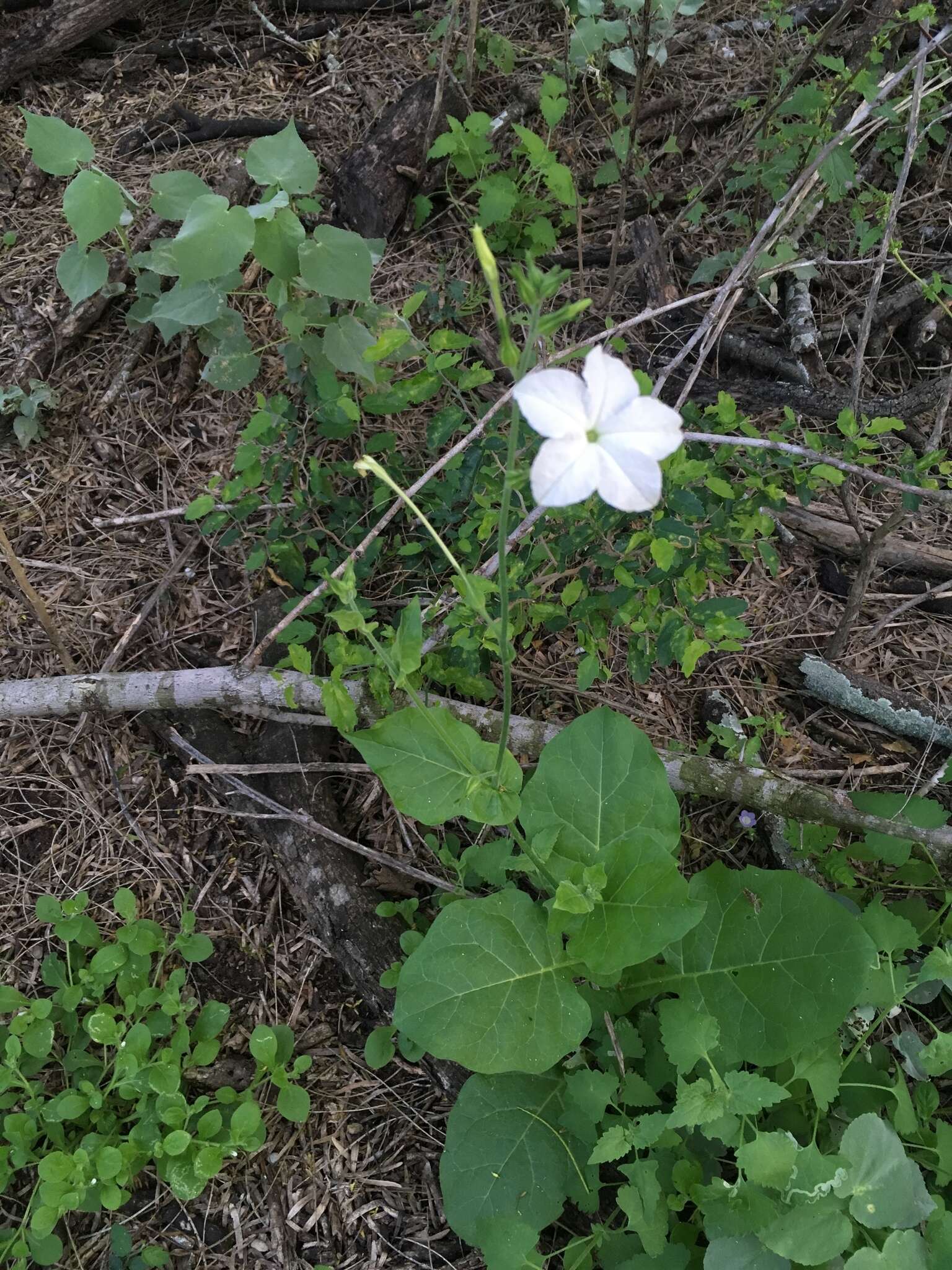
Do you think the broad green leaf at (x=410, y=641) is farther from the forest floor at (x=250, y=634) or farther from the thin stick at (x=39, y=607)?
the thin stick at (x=39, y=607)

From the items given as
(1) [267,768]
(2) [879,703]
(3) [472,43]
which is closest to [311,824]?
(1) [267,768]

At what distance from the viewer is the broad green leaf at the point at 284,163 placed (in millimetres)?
2115

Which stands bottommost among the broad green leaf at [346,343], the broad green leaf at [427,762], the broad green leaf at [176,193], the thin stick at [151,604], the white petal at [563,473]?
the thin stick at [151,604]

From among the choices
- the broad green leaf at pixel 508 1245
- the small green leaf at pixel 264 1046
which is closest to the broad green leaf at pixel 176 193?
the small green leaf at pixel 264 1046

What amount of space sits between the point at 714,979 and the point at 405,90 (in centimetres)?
339

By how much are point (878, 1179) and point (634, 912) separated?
0.60 meters

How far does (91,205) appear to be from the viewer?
2.15m

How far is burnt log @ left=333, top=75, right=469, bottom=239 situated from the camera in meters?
3.05

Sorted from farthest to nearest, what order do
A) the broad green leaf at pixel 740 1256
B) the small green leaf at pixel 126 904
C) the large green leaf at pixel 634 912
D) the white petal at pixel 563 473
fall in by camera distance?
the small green leaf at pixel 126 904 < the large green leaf at pixel 634 912 < the broad green leaf at pixel 740 1256 < the white petal at pixel 563 473

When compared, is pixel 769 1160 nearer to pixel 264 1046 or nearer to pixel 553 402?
pixel 264 1046

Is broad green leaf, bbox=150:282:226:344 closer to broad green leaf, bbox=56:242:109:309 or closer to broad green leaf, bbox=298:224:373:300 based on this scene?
broad green leaf, bbox=56:242:109:309

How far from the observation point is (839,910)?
1.72 meters

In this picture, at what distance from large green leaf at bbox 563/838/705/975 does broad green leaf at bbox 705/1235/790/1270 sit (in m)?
0.50

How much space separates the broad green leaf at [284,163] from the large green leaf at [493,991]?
1862mm
